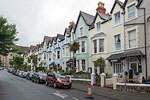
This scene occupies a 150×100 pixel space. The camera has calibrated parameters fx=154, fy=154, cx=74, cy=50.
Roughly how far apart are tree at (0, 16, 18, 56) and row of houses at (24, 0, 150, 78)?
11.1 meters

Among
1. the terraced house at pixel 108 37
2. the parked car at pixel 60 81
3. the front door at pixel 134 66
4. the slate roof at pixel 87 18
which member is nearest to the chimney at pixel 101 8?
the slate roof at pixel 87 18

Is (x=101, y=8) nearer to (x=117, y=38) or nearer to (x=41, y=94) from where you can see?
(x=117, y=38)

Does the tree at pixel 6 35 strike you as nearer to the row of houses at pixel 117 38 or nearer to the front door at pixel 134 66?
the row of houses at pixel 117 38

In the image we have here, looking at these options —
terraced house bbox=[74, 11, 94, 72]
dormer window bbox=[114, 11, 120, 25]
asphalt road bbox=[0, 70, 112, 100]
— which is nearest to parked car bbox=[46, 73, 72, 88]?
asphalt road bbox=[0, 70, 112, 100]

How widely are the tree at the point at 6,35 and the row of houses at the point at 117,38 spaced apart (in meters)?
11.1

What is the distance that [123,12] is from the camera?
18.7 m

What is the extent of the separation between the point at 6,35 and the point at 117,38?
14108 millimetres

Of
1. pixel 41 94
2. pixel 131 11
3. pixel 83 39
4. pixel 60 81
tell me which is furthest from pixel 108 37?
pixel 41 94

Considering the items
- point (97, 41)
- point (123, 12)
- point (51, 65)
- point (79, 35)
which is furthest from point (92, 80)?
point (51, 65)

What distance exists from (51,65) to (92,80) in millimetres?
22749

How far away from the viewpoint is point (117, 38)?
2017cm

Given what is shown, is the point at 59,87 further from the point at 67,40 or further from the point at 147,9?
the point at 67,40

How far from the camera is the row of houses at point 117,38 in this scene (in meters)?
15.8

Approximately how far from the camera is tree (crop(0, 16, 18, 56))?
61.9 ft
